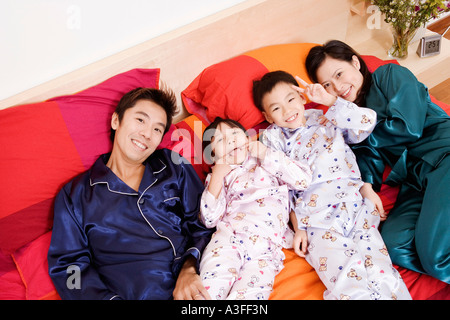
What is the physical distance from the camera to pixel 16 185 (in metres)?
1.24

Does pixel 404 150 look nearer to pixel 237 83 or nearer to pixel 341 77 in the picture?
pixel 341 77

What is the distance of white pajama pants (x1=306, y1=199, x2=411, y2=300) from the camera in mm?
1137

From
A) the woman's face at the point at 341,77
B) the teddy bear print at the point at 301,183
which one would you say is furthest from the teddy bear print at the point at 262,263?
the woman's face at the point at 341,77

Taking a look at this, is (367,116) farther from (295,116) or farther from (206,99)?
(206,99)

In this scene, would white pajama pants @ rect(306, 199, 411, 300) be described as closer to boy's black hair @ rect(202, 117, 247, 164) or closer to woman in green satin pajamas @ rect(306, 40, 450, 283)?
woman in green satin pajamas @ rect(306, 40, 450, 283)

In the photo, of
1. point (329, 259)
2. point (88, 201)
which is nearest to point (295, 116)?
point (329, 259)

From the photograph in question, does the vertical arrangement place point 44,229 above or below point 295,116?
below

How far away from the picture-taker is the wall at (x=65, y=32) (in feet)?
4.19

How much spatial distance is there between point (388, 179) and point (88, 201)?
1.18 meters

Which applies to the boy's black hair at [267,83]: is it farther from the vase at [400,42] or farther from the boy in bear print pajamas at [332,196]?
the vase at [400,42]

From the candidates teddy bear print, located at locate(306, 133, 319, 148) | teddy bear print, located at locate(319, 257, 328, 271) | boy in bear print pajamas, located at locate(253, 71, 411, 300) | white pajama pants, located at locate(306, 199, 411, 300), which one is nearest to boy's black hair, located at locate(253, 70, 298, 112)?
boy in bear print pajamas, located at locate(253, 71, 411, 300)

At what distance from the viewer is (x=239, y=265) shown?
125 centimetres

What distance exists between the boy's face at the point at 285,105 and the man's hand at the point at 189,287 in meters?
0.70

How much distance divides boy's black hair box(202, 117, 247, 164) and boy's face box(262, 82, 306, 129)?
0.52 feet
